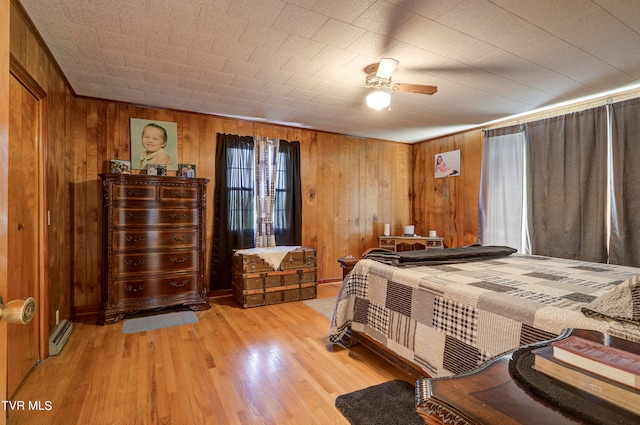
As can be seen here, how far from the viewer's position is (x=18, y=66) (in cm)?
185

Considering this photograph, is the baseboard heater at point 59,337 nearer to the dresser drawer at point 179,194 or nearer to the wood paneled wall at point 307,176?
the wood paneled wall at point 307,176

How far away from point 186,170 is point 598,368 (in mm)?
3982

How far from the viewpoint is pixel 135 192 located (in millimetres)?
3168

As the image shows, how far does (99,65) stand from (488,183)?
466cm

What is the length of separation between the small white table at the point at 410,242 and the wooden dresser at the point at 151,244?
293 centimetres

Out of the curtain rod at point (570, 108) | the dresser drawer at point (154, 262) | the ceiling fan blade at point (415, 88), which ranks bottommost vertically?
the dresser drawer at point (154, 262)

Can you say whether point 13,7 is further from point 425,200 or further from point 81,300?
point 425,200

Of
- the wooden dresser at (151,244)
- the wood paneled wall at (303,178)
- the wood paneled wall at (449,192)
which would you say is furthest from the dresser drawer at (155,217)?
the wood paneled wall at (449,192)

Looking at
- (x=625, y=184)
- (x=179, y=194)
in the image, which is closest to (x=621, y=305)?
(x=625, y=184)

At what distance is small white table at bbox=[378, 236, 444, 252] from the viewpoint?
4.86 metres

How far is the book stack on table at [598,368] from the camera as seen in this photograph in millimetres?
581

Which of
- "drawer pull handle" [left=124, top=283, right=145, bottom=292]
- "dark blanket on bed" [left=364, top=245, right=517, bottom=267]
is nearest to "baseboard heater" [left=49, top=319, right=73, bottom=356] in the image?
"drawer pull handle" [left=124, top=283, right=145, bottom=292]

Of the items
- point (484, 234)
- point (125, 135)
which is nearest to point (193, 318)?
point (125, 135)

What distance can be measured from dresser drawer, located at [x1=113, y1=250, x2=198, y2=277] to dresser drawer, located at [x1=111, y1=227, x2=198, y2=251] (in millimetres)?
72
